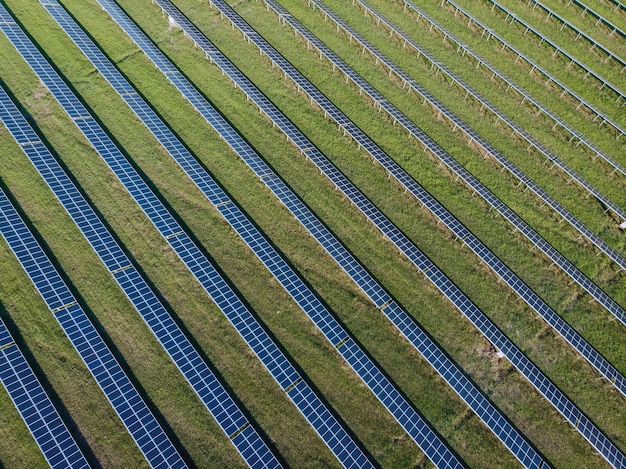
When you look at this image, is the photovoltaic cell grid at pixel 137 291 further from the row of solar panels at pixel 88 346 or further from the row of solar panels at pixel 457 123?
the row of solar panels at pixel 457 123

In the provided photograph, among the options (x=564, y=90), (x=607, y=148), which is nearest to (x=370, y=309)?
(x=607, y=148)

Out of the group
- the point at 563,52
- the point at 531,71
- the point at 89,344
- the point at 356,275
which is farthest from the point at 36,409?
the point at 563,52

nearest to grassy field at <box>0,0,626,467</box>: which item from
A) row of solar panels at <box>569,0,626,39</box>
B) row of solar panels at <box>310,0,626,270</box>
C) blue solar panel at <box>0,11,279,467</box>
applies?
blue solar panel at <box>0,11,279,467</box>

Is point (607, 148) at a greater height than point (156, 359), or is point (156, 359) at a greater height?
point (607, 148)

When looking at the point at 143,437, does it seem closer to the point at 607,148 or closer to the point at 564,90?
the point at 607,148

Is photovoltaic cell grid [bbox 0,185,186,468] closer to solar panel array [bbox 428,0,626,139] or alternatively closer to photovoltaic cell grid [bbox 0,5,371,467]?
photovoltaic cell grid [bbox 0,5,371,467]

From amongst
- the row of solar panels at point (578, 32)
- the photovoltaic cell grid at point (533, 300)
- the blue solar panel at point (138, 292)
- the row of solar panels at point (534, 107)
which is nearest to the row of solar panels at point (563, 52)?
the row of solar panels at point (578, 32)
